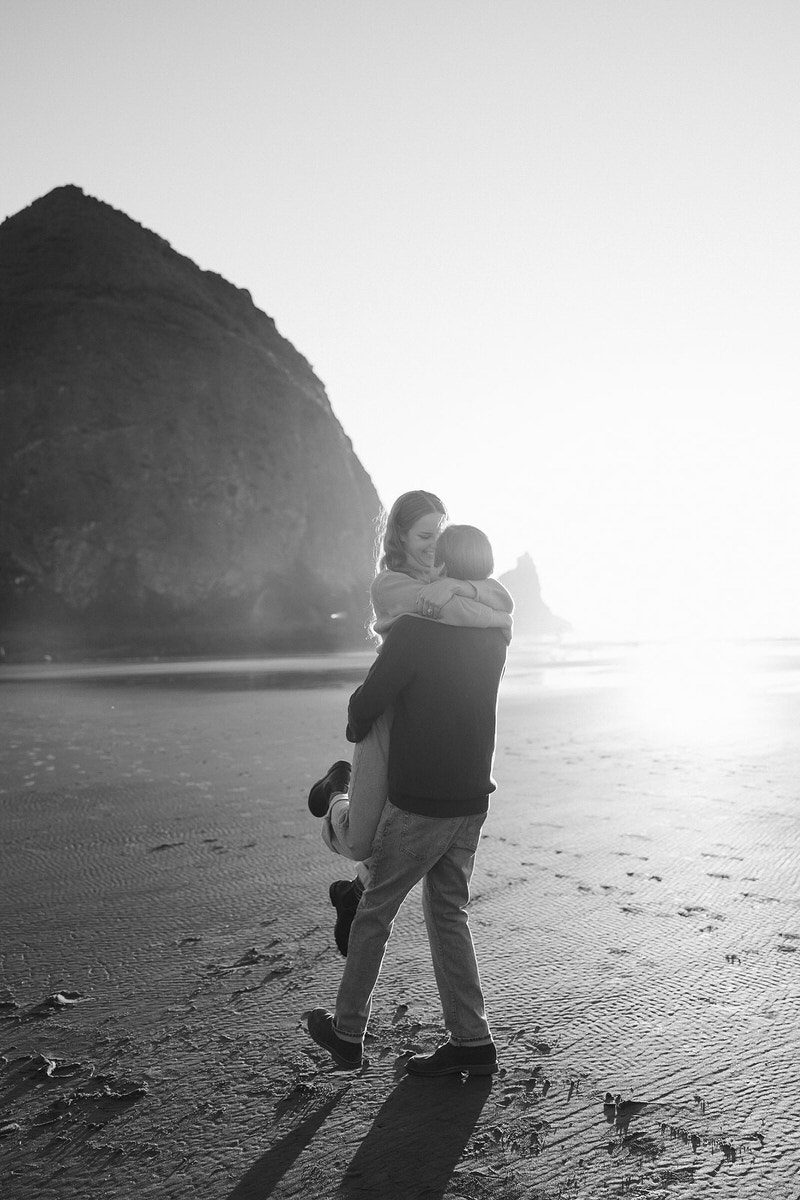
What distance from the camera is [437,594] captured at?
265cm

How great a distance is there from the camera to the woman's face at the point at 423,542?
288 centimetres

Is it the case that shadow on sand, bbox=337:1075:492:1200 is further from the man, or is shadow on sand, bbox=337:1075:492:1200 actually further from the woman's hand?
the woman's hand

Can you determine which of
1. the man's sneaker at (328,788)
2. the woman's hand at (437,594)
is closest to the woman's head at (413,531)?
the woman's hand at (437,594)

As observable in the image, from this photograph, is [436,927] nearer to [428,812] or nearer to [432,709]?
[428,812]

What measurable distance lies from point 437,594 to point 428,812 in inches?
28.5

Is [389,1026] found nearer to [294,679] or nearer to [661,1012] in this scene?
[661,1012]

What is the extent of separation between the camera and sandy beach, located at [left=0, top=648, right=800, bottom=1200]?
221cm

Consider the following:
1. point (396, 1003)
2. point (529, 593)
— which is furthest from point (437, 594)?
point (529, 593)

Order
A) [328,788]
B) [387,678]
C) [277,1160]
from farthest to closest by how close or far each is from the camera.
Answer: [328,788] → [387,678] → [277,1160]

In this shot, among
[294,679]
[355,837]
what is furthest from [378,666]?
[294,679]

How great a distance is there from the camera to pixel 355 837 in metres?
2.73

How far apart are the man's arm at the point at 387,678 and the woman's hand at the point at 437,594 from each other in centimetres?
6

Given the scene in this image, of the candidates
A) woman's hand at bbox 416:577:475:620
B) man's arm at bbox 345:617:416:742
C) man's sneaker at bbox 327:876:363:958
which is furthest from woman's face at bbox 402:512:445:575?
man's sneaker at bbox 327:876:363:958

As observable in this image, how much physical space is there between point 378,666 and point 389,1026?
145 cm
